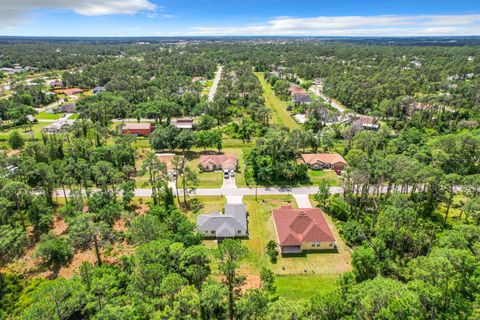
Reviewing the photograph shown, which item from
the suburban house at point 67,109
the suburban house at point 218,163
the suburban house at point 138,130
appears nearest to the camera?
the suburban house at point 218,163

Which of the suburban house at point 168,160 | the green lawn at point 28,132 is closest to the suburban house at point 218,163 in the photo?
the suburban house at point 168,160

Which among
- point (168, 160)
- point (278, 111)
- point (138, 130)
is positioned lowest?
point (168, 160)

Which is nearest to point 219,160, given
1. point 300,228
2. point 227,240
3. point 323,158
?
point 323,158

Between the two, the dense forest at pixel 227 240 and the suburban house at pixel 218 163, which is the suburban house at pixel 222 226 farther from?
the suburban house at pixel 218 163

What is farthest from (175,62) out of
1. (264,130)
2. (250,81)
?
(264,130)

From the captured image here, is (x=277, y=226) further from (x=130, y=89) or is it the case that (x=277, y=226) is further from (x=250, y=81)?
(x=130, y=89)

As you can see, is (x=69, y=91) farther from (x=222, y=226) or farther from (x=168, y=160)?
(x=222, y=226)
